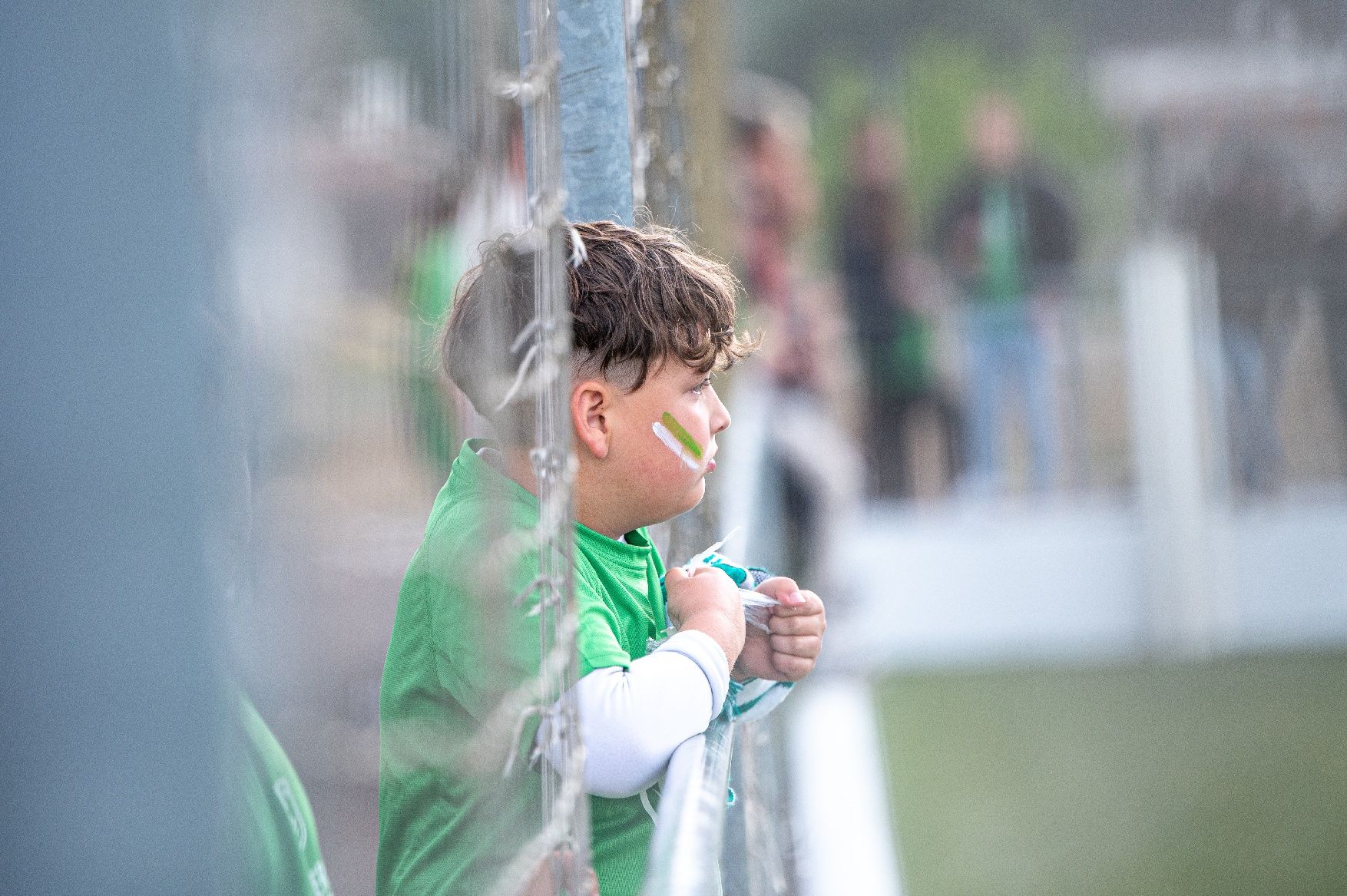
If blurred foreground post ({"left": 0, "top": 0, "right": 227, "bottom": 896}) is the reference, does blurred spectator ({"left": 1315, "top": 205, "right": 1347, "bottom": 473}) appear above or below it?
above

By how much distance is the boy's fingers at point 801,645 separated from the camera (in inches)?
41.4

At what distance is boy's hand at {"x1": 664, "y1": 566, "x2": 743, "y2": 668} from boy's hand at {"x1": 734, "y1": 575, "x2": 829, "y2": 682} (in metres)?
0.04

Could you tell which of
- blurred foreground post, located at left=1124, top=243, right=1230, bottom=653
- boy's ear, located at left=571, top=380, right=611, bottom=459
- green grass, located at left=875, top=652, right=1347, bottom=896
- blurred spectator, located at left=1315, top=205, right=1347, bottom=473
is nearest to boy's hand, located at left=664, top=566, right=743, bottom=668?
boy's ear, located at left=571, top=380, right=611, bottom=459

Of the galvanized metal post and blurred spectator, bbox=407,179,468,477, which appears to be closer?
blurred spectator, bbox=407,179,468,477

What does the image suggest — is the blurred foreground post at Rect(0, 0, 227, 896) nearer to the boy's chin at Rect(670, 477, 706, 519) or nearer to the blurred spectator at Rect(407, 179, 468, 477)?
the blurred spectator at Rect(407, 179, 468, 477)

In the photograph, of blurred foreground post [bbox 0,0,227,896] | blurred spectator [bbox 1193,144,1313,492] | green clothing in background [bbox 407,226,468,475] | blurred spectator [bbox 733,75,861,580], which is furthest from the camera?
blurred spectator [bbox 1193,144,1313,492]

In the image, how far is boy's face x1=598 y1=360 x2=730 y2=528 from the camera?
3.35ft

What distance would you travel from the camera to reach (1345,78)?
8117 millimetres

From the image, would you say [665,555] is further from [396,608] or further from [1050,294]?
[1050,294]

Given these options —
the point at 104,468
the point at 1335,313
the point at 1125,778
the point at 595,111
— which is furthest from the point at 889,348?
the point at 104,468

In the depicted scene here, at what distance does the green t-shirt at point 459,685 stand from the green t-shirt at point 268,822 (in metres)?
0.04

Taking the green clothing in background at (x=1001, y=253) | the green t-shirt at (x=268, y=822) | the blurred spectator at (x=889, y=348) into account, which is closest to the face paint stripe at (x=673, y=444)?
the green t-shirt at (x=268, y=822)

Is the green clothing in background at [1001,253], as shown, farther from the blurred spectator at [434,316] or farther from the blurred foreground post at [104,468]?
the blurred foreground post at [104,468]

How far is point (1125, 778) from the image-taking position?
14.4 feet
